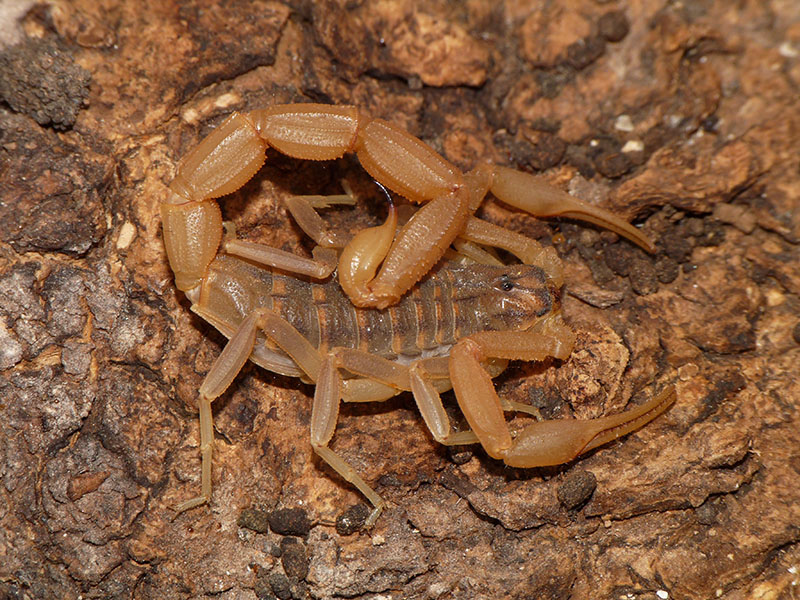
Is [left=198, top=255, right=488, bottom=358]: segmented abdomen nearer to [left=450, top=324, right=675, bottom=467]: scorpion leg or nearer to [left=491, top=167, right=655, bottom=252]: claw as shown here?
[left=450, top=324, right=675, bottom=467]: scorpion leg

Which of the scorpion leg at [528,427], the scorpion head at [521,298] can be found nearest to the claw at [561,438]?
the scorpion leg at [528,427]

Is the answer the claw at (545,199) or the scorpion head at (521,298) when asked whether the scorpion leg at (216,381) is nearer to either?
the scorpion head at (521,298)

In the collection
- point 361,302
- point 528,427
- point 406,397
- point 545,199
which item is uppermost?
point 545,199

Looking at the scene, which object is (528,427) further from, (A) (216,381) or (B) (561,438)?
(A) (216,381)

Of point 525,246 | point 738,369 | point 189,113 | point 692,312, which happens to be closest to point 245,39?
point 189,113

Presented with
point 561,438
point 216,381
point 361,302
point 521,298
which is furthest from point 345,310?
point 561,438

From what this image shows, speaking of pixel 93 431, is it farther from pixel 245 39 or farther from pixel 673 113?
pixel 673 113
